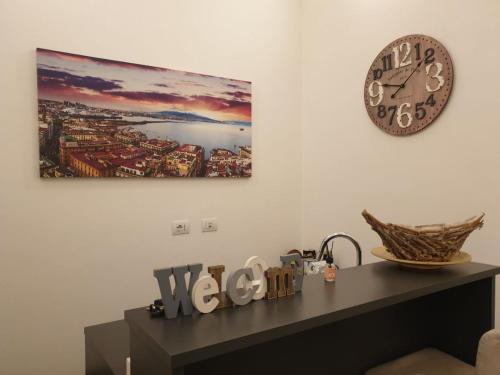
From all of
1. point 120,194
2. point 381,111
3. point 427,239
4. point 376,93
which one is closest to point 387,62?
point 376,93

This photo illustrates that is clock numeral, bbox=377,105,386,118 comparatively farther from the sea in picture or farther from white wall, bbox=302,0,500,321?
the sea in picture

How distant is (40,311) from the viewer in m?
2.24

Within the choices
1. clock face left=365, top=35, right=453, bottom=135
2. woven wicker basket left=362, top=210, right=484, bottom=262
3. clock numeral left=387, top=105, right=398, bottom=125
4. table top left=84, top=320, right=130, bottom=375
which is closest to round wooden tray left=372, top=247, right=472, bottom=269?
woven wicker basket left=362, top=210, right=484, bottom=262

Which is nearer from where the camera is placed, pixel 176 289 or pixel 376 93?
pixel 176 289

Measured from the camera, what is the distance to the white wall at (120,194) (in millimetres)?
2164

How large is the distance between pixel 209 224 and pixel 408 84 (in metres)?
1.63

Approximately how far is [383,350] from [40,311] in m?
1.92

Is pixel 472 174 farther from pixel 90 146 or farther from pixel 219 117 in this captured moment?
pixel 90 146

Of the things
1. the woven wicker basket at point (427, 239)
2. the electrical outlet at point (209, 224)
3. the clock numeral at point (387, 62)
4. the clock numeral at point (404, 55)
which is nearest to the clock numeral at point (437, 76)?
the clock numeral at point (404, 55)

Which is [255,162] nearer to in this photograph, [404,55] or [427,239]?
[404,55]

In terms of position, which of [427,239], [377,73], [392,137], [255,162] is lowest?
[427,239]

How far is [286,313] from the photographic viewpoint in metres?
0.94

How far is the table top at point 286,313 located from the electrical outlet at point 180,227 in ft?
4.99

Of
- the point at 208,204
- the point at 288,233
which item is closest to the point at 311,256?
the point at 288,233
